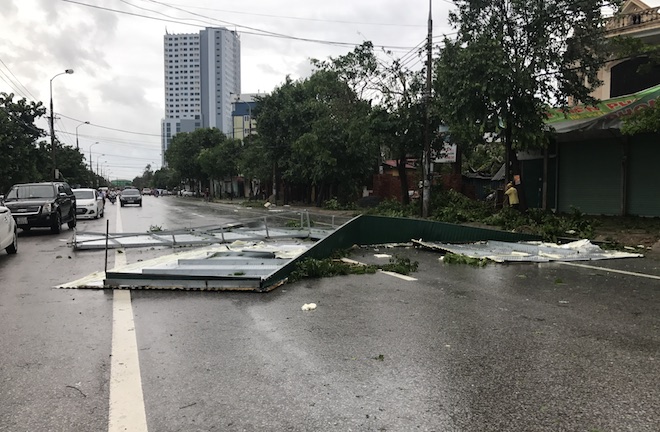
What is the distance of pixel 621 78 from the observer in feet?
87.1

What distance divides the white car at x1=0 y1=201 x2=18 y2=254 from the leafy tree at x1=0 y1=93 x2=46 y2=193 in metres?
22.5

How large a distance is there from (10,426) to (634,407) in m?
4.30

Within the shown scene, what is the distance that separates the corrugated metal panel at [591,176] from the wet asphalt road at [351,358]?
42.4 ft

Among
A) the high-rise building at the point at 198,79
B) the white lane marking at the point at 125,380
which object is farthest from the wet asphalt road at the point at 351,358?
the high-rise building at the point at 198,79

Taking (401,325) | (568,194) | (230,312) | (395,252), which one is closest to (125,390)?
(230,312)

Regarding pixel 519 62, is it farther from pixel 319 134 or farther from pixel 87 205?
pixel 87 205

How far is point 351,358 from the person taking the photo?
4723mm

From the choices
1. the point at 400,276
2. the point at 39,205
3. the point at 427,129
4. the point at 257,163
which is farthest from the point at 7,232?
the point at 257,163

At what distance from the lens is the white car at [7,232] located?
37.6 ft

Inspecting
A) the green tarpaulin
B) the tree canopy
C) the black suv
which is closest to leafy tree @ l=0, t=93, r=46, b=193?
the black suv

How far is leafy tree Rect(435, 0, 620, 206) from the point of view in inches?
624

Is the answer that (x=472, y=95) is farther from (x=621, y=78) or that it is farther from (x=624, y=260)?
(x=621, y=78)

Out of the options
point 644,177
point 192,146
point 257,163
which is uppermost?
point 192,146

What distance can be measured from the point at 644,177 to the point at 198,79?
68.0 meters
